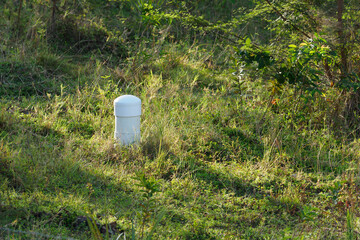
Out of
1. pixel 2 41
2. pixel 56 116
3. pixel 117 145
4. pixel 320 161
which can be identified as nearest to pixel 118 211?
pixel 117 145

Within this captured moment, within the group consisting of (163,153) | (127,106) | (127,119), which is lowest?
(163,153)

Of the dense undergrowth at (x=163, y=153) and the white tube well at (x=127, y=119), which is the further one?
the white tube well at (x=127, y=119)

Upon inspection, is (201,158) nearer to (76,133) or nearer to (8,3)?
(76,133)

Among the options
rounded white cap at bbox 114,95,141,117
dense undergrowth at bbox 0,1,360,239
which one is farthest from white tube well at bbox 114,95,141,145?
dense undergrowth at bbox 0,1,360,239

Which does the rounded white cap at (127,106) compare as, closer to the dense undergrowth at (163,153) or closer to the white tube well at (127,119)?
the white tube well at (127,119)

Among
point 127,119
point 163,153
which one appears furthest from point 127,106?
point 163,153

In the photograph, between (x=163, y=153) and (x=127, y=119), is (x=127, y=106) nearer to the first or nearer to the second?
(x=127, y=119)

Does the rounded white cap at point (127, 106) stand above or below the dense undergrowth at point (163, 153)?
above

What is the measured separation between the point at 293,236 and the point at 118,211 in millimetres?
1343

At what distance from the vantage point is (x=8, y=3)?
8.08 metres

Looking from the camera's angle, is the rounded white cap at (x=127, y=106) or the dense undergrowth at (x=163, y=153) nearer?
the dense undergrowth at (x=163, y=153)

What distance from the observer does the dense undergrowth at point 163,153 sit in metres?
3.16

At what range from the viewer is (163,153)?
4.11 m

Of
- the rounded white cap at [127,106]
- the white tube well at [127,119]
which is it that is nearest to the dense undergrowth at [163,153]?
the white tube well at [127,119]
